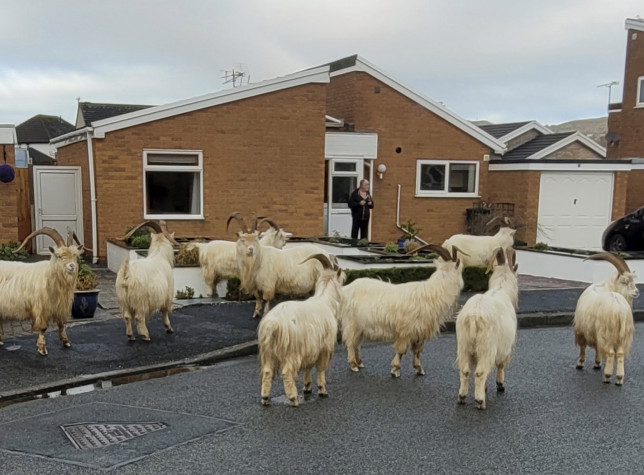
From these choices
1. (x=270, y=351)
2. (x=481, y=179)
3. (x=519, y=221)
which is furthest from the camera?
(x=481, y=179)

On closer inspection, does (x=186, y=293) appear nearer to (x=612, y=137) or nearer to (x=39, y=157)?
(x=39, y=157)

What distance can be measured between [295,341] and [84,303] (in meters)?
5.12

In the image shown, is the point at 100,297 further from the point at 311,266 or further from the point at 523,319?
the point at 523,319

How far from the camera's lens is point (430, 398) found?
6.92m

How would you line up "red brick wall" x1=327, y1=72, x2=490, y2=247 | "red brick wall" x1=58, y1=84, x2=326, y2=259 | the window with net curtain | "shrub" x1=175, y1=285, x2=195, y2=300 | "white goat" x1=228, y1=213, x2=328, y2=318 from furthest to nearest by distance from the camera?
the window with net curtain < "red brick wall" x1=327, y1=72, x2=490, y2=247 < "red brick wall" x1=58, y1=84, x2=326, y2=259 < "shrub" x1=175, y1=285, x2=195, y2=300 < "white goat" x1=228, y1=213, x2=328, y2=318

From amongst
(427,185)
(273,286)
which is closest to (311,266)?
(273,286)

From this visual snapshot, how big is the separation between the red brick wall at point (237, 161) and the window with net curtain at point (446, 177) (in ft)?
14.1

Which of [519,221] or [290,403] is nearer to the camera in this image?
[290,403]

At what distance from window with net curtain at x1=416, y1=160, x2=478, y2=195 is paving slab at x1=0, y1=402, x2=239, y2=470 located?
15214 mm

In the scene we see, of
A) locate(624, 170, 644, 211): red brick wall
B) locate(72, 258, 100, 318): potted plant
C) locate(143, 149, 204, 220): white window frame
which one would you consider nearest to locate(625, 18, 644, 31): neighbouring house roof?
locate(624, 170, 644, 211): red brick wall

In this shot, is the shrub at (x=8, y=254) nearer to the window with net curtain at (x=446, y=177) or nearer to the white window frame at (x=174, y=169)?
the white window frame at (x=174, y=169)

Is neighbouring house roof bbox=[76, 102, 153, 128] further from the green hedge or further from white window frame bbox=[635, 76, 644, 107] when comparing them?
white window frame bbox=[635, 76, 644, 107]

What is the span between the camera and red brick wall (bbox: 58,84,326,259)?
1555cm

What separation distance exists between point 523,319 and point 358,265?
3587 millimetres
